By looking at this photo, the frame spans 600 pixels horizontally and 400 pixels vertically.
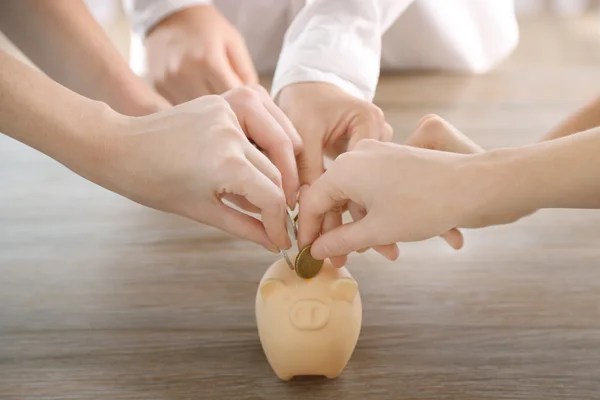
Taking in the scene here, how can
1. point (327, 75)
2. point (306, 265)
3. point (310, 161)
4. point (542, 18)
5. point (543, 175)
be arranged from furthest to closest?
point (542, 18)
point (327, 75)
point (310, 161)
point (306, 265)
point (543, 175)

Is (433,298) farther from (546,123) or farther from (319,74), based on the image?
(546,123)

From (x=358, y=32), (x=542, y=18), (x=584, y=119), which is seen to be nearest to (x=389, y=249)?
(x=584, y=119)

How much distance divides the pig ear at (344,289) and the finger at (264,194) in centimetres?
8

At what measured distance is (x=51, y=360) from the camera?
710 mm

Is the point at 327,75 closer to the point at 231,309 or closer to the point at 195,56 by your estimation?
the point at 195,56

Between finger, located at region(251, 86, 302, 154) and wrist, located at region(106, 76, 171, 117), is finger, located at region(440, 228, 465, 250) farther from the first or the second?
wrist, located at region(106, 76, 171, 117)

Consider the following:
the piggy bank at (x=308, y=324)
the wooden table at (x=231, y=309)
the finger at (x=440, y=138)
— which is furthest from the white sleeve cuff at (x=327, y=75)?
the piggy bank at (x=308, y=324)

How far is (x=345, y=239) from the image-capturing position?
0.66m

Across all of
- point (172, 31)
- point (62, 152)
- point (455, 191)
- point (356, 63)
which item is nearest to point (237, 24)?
point (172, 31)

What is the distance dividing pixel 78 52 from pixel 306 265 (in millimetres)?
446

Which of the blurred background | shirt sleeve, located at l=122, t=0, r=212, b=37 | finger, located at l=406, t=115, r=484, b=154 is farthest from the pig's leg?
the blurred background

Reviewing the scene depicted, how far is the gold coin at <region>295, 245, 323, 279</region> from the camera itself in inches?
27.2

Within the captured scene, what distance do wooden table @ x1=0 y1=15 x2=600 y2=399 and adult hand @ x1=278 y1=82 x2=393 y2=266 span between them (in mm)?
138

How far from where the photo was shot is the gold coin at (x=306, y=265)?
2.26ft
